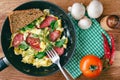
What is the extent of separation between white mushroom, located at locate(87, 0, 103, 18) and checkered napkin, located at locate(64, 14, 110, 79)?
1.7 inches

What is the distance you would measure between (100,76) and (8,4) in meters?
0.41

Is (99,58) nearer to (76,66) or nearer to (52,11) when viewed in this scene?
(76,66)

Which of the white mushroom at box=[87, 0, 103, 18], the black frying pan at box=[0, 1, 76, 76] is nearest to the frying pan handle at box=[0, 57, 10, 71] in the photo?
the black frying pan at box=[0, 1, 76, 76]

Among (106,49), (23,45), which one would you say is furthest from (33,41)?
(106,49)

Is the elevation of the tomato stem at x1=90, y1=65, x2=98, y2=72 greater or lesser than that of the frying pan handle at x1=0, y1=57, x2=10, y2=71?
lesser

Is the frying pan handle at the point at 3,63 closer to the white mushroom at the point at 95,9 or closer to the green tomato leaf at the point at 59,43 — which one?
the green tomato leaf at the point at 59,43

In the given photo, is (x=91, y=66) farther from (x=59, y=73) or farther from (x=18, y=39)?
(x=18, y=39)

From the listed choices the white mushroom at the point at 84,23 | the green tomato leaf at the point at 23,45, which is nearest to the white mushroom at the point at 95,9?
the white mushroom at the point at 84,23

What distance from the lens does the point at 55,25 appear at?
1.47 m

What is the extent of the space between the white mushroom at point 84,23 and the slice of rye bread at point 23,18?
141mm

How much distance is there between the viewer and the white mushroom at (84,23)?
1.44 metres

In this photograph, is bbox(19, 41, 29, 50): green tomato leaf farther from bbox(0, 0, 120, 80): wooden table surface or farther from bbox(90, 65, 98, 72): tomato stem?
bbox(90, 65, 98, 72): tomato stem

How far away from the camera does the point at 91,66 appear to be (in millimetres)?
1415

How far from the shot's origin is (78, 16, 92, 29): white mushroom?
56.6 inches
